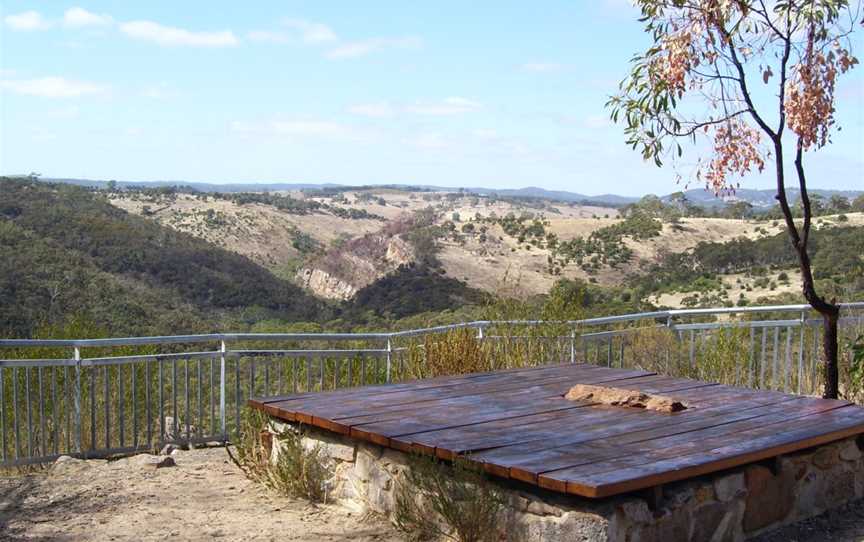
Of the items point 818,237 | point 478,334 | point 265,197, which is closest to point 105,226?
point 818,237

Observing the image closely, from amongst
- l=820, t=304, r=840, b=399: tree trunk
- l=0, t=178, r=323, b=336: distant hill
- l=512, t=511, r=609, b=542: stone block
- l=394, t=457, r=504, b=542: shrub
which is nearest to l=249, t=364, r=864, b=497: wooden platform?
l=394, t=457, r=504, b=542: shrub

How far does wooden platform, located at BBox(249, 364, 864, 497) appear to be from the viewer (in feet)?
14.6

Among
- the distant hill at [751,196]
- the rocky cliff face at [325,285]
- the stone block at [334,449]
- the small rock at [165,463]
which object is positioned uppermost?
the distant hill at [751,196]

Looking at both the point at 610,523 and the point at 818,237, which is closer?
the point at 610,523

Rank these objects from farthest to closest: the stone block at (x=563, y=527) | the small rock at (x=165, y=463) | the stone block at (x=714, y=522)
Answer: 1. the small rock at (x=165, y=463)
2. the stone block at (x=714, y=522)
3. the stone block at (x=563, y=527)

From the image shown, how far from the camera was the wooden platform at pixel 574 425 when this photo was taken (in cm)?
446

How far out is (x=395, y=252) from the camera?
4506cm

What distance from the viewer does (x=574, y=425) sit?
545 cm

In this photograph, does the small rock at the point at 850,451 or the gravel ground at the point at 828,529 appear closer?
the gravel ground at the point at 828,529

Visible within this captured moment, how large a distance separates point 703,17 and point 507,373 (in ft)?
10.7

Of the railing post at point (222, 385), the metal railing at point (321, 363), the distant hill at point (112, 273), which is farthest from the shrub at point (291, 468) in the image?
the distant hill at point (112, 273)

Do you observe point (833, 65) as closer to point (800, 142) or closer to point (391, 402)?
point (800, 142)

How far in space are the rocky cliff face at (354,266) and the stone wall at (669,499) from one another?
113ft

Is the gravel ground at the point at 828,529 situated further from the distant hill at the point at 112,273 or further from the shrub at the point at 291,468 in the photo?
the distant hill at the point at 112,273
